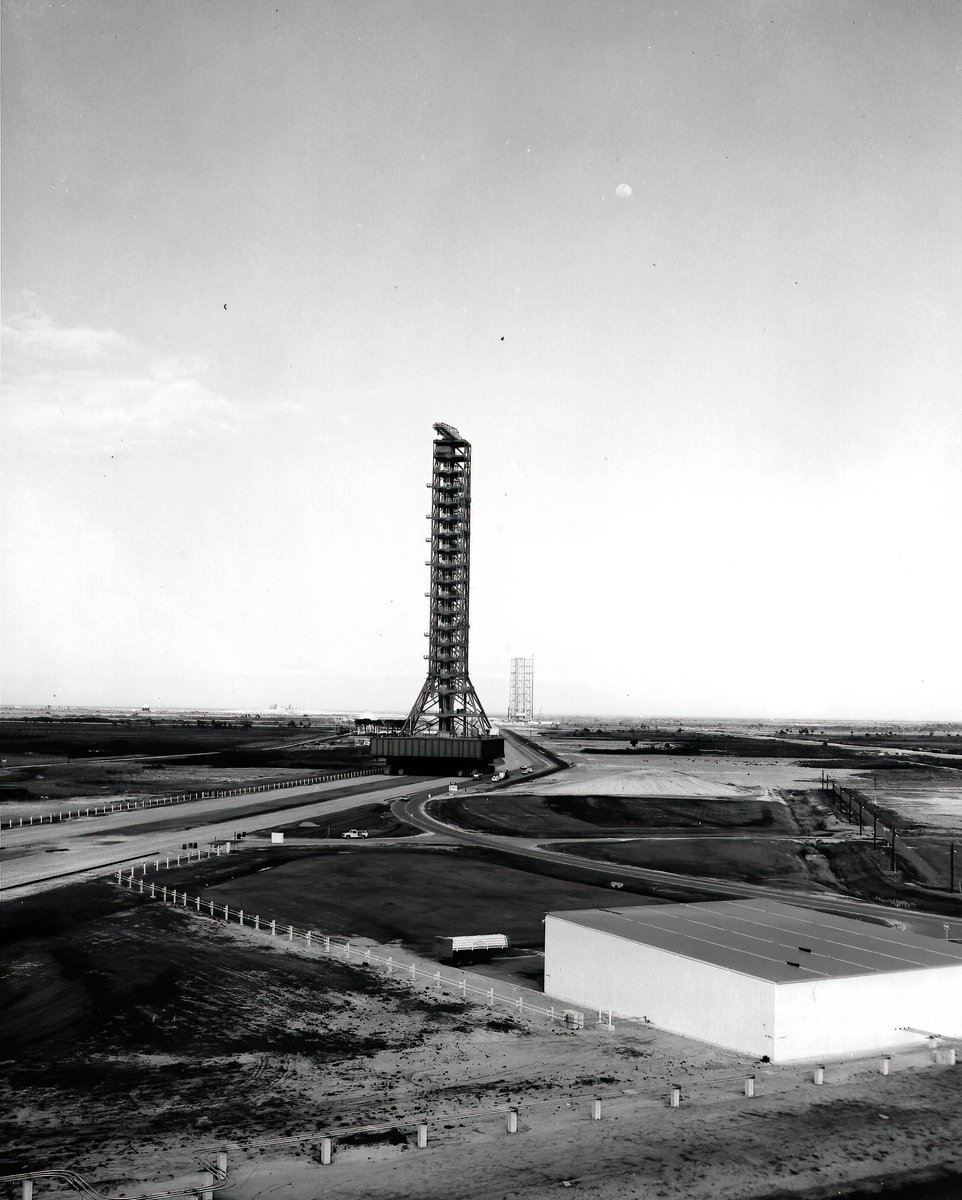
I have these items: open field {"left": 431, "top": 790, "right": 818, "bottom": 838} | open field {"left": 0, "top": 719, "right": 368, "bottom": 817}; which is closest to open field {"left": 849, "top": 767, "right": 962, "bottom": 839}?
open field {"left": 431, "top": 790, "right": 818, "bottom": 838}

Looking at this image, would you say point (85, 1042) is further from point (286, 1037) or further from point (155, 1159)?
point (155, 1159)

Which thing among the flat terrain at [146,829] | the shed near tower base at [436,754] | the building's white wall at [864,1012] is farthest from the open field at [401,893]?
the shed near tower base at [436,754]

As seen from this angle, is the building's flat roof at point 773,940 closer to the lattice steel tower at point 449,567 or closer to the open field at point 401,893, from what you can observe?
the open field at point 401,893

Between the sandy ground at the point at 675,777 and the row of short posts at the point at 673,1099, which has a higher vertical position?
the row of short posts at the point at 673,1099

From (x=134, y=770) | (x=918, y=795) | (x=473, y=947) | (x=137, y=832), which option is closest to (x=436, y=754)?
(x=134, y=770)

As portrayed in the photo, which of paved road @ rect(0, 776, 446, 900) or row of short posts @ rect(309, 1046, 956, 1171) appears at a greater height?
row of short posts @ rect(309, 1046, 956, 1171)

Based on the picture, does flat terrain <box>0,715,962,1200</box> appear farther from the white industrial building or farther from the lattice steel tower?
the lattice steel tower
